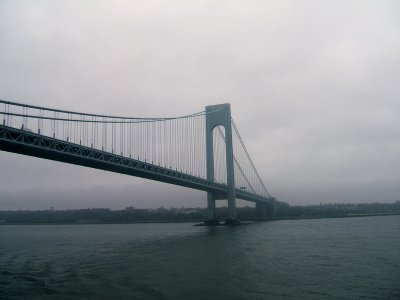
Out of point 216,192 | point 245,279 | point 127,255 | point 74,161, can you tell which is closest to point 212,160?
point 216,192

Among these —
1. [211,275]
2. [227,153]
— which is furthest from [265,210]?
[211,275]

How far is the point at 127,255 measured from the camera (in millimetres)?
15977

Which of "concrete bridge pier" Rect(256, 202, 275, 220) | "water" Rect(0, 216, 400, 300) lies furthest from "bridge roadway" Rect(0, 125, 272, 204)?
"concrete bridge pier" Rect(256, 202, 275, 220)

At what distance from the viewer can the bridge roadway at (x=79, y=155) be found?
17344 mm

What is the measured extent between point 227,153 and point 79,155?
21.5m

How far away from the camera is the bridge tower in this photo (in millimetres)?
38781

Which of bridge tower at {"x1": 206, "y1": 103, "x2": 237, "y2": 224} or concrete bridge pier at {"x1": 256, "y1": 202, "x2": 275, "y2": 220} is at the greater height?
bridge tower at {"x1": 206, "y1": 103, "x2": 237, "y2": 224}

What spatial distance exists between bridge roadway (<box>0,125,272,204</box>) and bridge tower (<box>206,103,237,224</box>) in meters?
7.02

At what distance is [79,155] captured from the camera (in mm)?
20344

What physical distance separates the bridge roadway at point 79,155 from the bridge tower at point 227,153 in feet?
23.0

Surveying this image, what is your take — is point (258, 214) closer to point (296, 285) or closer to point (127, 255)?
point (127, 255)

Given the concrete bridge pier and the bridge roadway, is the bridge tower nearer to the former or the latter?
the bridge roadway

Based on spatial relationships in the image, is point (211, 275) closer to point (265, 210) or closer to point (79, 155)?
point (79, 155)

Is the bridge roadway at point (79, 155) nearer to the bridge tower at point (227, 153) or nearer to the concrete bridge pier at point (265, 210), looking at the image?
the bridge tower at point (227, 153)
